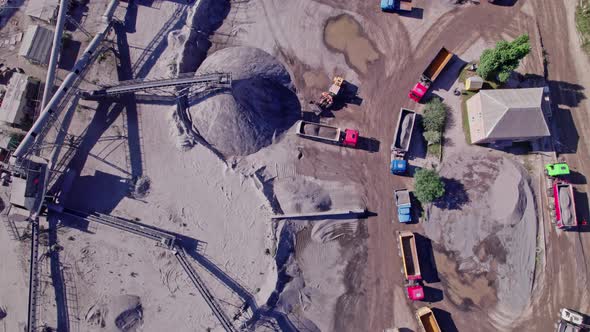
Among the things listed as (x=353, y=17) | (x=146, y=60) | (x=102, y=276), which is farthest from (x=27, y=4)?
(x=353, y=17)

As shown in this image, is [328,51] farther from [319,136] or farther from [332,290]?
[332,290]

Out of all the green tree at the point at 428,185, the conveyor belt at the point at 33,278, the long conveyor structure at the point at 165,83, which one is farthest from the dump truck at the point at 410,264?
the conveyor belt at the point at 33,278

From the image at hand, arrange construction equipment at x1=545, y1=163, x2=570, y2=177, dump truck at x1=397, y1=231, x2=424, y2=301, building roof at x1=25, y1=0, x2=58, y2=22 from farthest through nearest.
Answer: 1. building roof at x1=25, y1=0, x2=58, y2=22
2. construction equipment at x1=545, y1=163, x2=570, y2=177
3. dump truck at x1=397, y1=231, x2=424, y2=301

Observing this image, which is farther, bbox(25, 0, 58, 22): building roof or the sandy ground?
bbox(25, 0, 58, 22): building roof

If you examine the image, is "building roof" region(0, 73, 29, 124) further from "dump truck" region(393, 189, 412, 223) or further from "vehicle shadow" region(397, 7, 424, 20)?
"vehicle shadow" region(397, 7, 424, 20)

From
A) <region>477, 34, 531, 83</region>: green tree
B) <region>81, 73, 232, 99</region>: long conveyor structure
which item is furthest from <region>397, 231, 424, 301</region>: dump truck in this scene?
<region>81, 73, 232, 99</region>: long conveyor structure

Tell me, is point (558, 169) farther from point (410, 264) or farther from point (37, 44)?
point (37, 44)

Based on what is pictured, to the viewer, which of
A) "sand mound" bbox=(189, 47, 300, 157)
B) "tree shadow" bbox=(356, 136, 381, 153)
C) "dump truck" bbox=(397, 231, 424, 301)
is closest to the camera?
"dump truck" bbox=(397, 231, 424, 301)
